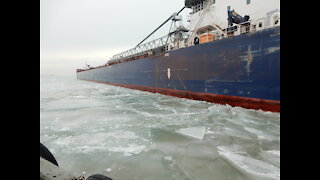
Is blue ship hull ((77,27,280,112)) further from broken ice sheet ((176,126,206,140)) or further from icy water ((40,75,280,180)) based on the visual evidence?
broken ice sheet ((176,126,206,140))

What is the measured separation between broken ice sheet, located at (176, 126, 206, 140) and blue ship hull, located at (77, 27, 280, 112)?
9.49 ft

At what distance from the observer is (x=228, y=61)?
661 centimetres

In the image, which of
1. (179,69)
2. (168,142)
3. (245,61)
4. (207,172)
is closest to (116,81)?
(179,69)

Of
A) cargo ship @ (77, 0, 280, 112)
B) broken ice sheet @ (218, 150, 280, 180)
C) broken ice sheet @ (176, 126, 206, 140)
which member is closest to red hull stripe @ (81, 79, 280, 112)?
Answer: cargo ship @ (77, 0, 280, 112)

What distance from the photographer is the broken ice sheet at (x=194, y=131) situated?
367 centimetres

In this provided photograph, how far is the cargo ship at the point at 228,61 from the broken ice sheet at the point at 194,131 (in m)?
2.95

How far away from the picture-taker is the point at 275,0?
7.32m

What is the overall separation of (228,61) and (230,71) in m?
0.44

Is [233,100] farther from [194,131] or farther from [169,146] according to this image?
[169,146]

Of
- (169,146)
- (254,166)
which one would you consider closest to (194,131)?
(169,146)

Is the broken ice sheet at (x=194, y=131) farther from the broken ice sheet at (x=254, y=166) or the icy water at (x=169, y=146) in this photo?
the broken ice sheet at (x=254, y=166)

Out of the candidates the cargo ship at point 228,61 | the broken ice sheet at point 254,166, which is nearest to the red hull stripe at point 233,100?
the cargo ship at point 228,61
